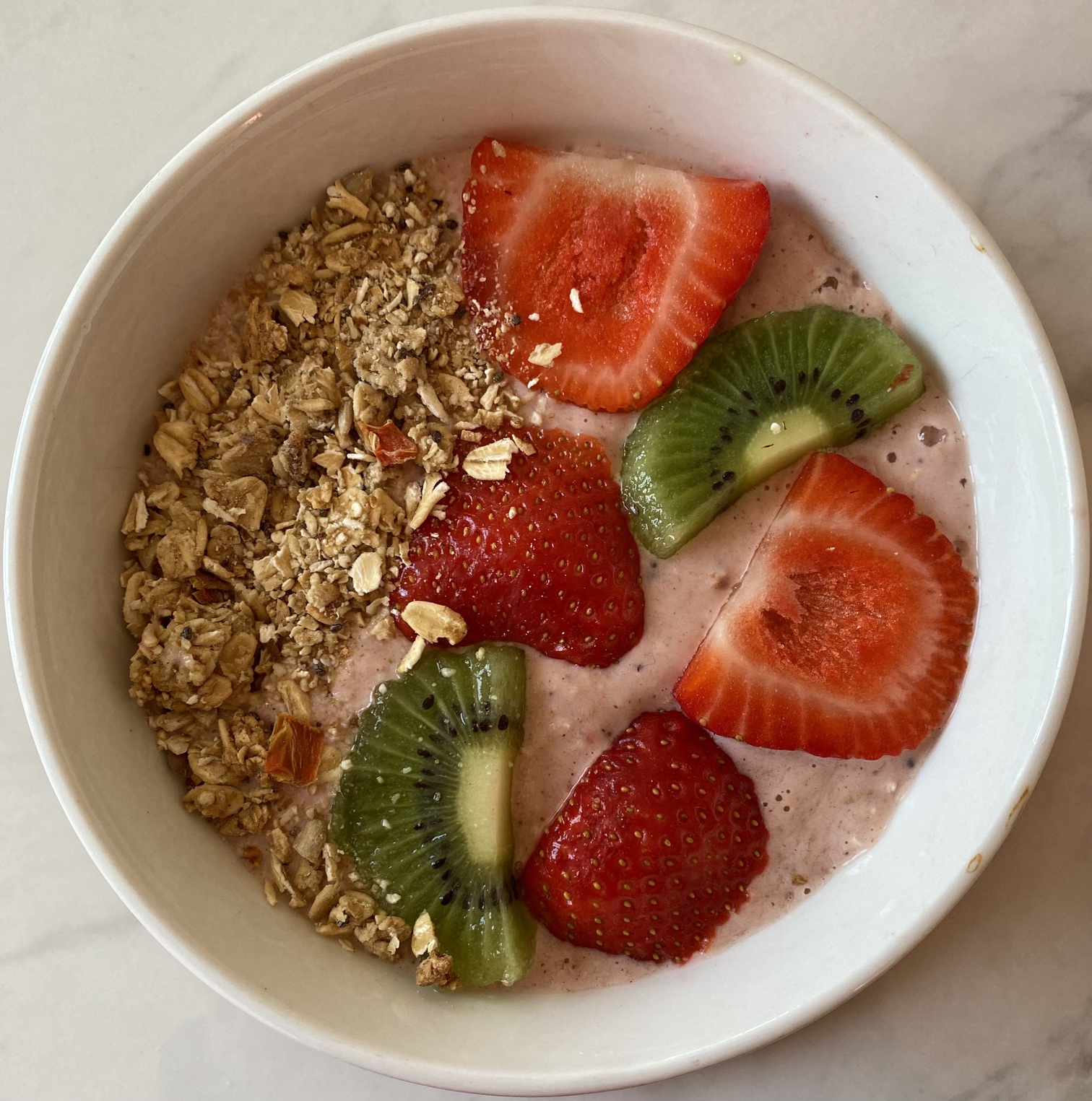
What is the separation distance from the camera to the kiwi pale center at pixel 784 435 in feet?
3.54

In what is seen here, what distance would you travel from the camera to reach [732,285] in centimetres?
107

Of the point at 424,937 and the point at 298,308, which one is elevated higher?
the point at 298,308

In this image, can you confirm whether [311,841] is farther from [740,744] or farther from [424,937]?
[740,744]

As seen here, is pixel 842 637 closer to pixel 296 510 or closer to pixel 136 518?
pixel 296 510

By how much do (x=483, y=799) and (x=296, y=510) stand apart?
0.36m

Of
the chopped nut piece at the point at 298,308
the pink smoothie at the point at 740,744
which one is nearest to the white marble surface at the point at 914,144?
the pink smoothie at the point at 740,744

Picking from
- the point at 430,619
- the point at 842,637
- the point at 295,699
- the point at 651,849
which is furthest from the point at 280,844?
the point at 842,637

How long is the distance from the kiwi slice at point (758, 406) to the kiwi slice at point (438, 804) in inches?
10.0

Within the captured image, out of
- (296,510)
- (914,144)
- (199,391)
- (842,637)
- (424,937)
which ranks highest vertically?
(914,144)

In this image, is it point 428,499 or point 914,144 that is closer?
point 428,499

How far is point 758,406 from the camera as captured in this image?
1.08m

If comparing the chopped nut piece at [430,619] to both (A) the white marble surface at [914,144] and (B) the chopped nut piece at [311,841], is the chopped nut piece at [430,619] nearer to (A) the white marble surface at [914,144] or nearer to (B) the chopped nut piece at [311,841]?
(B) the chopped nut piece at [311,841]

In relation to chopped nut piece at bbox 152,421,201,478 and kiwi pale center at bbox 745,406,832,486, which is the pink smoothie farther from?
chopped nut piece at bbox 152,421,201,478

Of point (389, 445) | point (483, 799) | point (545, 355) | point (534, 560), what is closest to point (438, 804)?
point (483, 799)
